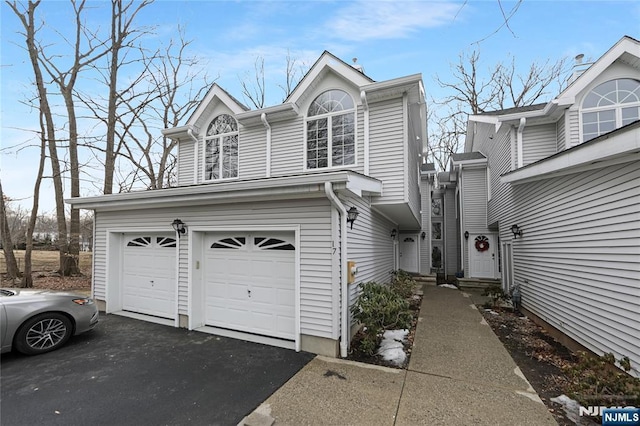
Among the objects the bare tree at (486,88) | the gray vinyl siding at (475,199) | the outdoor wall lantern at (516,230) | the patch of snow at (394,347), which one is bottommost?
the patch of snow at (394,347)

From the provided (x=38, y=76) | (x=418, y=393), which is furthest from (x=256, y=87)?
(x=418, y=393)

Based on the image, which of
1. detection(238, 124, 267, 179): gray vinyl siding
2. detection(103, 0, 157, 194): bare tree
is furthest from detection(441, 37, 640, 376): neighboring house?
detection(103, 0, 157, 194): bare tree

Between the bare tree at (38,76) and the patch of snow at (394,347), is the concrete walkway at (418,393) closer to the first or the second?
the patch of snow at (394,347)

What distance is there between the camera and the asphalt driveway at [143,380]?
10.5 feet

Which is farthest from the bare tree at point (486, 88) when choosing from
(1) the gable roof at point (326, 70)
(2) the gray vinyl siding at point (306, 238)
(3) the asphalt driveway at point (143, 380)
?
(3) the asphalt driveway at point (143, 380)

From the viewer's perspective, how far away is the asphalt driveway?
Answer: 3.21 metres

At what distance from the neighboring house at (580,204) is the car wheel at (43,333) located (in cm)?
880

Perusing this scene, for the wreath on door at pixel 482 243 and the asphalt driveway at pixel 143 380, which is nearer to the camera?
the asphalt driveway at pixel 143 380

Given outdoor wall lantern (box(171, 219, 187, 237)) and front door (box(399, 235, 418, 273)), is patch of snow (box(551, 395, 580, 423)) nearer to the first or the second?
outdoor wall lantern (box(171, 219, 187, 237))

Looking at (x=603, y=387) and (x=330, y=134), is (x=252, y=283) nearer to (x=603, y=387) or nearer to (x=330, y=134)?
(x=330, y=134)

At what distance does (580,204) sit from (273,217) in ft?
18.4

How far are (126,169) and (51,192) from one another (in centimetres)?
327

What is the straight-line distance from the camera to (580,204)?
5.16 metres

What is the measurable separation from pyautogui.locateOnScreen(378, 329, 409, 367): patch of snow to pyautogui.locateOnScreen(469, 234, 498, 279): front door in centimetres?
884
